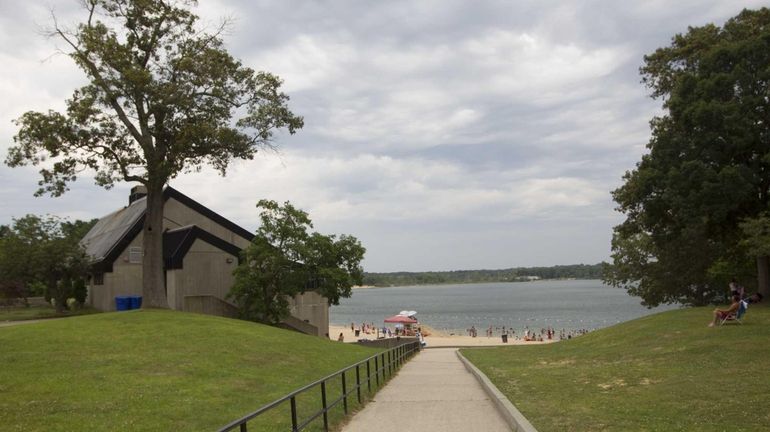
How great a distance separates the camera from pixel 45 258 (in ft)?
125

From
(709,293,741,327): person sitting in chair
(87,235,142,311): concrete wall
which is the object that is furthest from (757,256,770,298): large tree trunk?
(87,235,142,311): concrete wall

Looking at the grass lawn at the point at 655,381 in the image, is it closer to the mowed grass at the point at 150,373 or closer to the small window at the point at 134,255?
the mowed grass at the point at 150,373

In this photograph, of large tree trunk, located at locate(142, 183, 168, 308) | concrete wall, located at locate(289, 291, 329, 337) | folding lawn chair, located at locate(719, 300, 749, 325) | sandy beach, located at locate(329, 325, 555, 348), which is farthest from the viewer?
sandy beach, located at locate(329, 325, 555, 348)

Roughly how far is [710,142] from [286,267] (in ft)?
72.7

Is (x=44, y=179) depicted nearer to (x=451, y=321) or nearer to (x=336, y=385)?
(x=336, y=385)

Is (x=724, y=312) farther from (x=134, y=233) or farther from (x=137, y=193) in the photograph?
(x=137, y=193)

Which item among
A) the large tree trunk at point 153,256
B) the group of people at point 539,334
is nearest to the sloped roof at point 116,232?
the large tree trunk at point 153,256

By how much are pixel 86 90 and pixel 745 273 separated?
3648 centimetres

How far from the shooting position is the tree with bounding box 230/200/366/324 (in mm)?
35219

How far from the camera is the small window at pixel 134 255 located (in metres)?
38.6

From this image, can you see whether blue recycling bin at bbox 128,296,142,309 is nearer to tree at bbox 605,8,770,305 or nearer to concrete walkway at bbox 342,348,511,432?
concrete walkway at bbox 342,348,511,432

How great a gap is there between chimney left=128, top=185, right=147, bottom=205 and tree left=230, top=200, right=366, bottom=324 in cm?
1572

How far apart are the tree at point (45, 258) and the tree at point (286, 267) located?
1130 centimetres

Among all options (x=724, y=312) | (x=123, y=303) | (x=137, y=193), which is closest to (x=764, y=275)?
(x=724, y=312)
